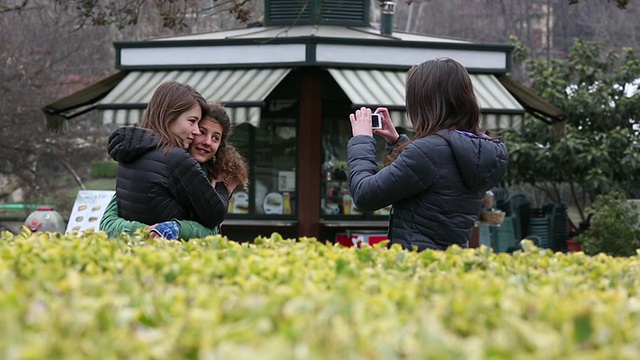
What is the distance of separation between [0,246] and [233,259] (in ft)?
3.43

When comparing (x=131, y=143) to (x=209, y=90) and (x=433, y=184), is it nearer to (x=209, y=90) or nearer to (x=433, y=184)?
(x=433, y=184)

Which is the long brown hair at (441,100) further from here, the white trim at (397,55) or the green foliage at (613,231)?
the green foliage at (613,231)

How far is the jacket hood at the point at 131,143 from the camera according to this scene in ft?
18.0

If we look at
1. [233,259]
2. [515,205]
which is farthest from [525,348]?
[515,205]

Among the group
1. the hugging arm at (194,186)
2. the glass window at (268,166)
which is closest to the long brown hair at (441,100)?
the hugging arm at (194,186)

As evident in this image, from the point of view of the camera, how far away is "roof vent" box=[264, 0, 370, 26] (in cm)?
1374

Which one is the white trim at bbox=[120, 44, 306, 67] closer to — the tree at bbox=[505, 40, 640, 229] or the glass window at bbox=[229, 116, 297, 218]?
the glass window at bbox=[229, 116, 297, 218]

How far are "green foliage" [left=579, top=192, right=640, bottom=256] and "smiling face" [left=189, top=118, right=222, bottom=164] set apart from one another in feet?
34.7

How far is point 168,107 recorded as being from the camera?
18.7ft

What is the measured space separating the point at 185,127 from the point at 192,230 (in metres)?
0.58

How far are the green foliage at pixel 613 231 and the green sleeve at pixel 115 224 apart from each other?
430 inches

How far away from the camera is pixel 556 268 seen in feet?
12.7

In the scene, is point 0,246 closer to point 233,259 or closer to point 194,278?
point 233,259

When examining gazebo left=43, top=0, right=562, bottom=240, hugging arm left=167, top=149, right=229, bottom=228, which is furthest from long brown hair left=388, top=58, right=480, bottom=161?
gazebo left=43, top=0, right=562, bottom=240
